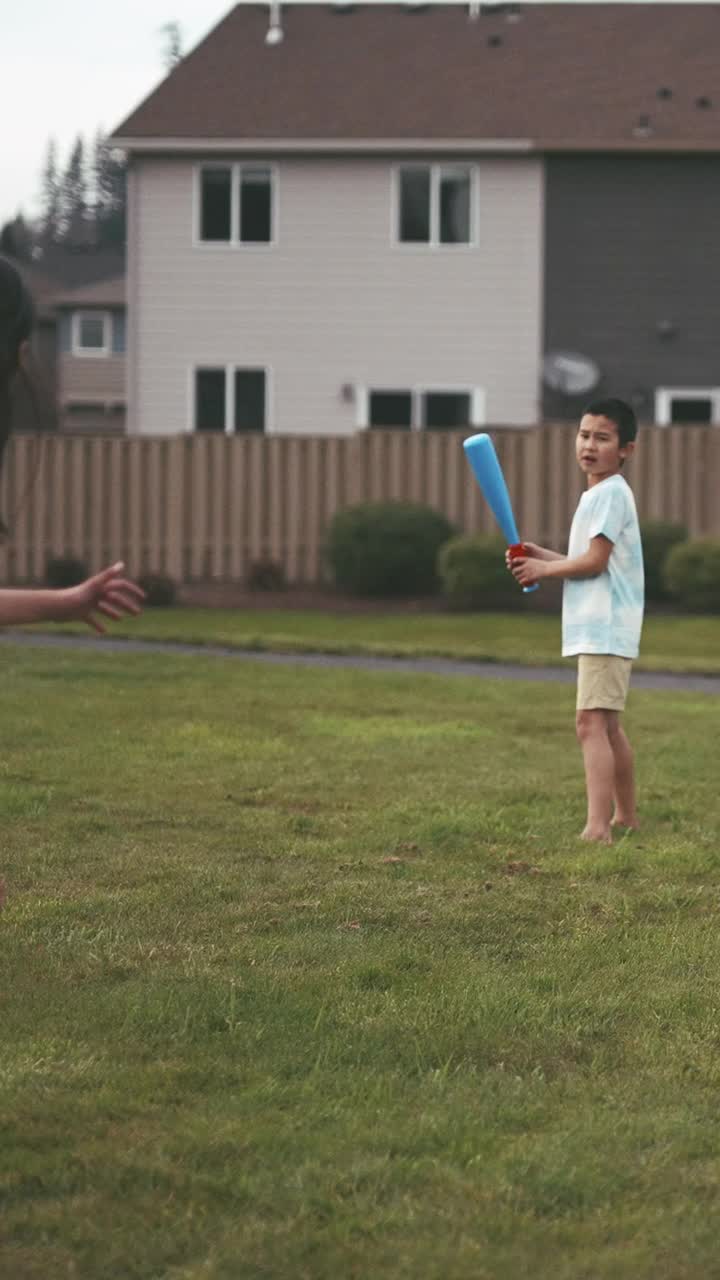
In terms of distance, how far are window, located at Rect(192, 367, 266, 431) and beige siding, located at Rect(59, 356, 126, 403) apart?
32298mm

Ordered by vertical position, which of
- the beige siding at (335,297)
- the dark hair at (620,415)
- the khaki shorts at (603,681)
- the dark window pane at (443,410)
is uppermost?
the beige siding at (335,297)

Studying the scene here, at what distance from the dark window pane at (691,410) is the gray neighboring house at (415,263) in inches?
1.3

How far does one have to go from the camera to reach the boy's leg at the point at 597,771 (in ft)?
24.4

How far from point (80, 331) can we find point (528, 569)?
57.9 m

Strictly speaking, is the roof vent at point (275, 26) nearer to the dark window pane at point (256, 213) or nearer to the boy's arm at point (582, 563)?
the dark window pane at point (256, 213)

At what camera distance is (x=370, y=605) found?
71.6ft

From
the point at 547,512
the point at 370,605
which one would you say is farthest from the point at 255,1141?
the point at 547,512

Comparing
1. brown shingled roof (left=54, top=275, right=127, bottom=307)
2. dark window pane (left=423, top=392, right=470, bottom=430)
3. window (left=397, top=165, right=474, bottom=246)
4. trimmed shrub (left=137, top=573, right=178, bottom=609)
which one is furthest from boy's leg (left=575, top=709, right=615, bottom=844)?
brown shingled roof (left=54, top=275, right=127, bottom=307)

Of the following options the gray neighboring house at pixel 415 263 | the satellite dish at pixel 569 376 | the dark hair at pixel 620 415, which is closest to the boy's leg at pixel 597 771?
the dark hair at pixel 620 415

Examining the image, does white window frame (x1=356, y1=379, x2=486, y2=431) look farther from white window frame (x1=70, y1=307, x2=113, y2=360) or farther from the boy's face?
white window frame (x1=70, y1=307, x2=113, y2=360)

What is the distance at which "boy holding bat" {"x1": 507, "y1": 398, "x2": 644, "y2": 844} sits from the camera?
24.5ft

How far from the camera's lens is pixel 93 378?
205 ft

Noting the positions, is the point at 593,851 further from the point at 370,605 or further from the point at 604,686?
the point at 370,605

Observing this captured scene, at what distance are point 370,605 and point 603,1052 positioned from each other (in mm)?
17485
